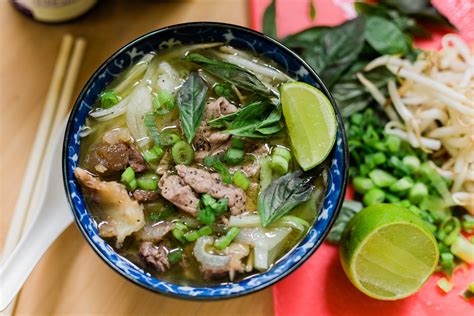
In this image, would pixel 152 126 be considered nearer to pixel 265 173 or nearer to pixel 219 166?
pixel 219 166

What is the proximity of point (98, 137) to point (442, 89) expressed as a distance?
50.8 inches

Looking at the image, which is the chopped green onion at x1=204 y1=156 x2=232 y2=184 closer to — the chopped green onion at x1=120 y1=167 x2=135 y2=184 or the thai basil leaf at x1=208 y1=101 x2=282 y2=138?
the thai basil leaf at x1=208 y1=101 x2=282 y2=138

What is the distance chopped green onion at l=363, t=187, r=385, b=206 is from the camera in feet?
6.98

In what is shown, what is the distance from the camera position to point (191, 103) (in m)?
1.86

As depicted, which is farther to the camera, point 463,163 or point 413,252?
point 463,163

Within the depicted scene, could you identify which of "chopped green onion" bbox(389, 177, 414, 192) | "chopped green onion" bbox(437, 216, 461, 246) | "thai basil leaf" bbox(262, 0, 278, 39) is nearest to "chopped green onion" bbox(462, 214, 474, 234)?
"chopped green onion" bbox(437, 216, 461, 246)

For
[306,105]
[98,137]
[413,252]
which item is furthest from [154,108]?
[413,252]

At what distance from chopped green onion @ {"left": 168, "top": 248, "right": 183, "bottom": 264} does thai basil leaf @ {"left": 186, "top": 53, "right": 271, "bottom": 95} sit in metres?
0.56

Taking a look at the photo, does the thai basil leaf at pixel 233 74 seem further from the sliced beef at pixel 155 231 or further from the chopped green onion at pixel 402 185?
the chopped green onion at pixel 402 185

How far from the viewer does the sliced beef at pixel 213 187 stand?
5.84 feet

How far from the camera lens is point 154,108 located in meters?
1.90

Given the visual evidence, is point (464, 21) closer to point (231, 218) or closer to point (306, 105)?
point (306, 105)

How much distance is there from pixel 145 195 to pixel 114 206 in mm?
101

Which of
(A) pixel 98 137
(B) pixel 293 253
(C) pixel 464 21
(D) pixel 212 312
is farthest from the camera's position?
(C) pixel 464 21
